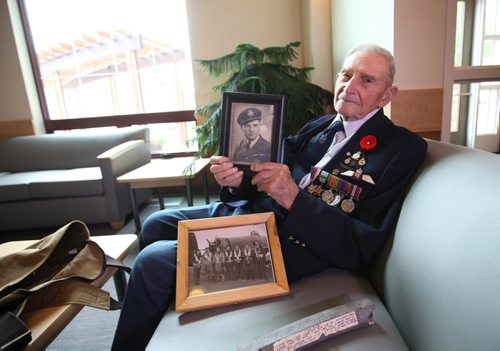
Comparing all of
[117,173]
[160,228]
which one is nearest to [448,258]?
[160,228]

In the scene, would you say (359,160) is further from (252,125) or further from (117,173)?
(117,173)

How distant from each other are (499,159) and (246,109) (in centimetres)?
63

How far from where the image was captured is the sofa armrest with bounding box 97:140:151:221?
7.55 ft

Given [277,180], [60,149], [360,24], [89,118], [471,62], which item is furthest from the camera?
[89,118]

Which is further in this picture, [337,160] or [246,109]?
[337,160]

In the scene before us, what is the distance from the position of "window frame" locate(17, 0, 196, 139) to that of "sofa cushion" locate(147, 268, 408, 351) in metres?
2.76

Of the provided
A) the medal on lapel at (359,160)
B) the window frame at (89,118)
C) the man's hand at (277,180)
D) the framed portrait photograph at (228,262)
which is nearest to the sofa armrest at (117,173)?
the window frame at (89,118)

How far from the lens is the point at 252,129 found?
2.81ft

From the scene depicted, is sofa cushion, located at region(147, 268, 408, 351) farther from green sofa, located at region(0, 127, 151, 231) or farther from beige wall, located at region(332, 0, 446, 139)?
green sofa, located at region(0, 127, 151, 231)

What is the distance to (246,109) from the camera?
854 mm

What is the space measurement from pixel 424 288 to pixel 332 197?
38 cm

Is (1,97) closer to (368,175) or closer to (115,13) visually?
(115,13)

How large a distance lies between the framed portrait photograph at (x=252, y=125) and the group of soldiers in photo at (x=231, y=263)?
255mm

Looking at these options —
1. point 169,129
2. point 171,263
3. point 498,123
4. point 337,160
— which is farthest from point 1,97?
point 498,123
